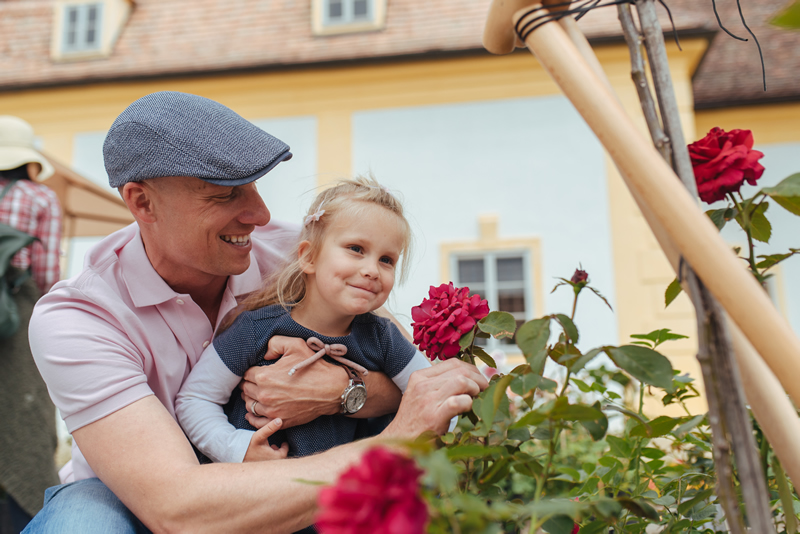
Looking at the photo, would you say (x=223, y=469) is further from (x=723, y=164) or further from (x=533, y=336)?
(x=723, y=164)

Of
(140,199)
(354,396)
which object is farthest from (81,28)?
(354,396)

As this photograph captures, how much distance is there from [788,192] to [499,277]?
7344 millimetres

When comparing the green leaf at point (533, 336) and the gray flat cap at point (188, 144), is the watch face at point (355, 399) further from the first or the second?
the green leaf at point (533, 336)

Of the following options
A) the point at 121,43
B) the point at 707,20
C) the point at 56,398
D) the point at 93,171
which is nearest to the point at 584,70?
the point at 56,398

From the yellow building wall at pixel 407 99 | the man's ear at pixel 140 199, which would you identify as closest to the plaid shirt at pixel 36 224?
the man's ear at pixel 140 199

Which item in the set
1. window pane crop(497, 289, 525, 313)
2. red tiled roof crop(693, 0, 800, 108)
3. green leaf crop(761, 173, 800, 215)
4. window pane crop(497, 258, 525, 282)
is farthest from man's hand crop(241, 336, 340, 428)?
red tiled roof crop(693, 0, 800, 108)

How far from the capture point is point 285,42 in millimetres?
8930

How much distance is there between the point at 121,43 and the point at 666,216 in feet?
35.2

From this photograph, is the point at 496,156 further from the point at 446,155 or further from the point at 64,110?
the point at 64,110

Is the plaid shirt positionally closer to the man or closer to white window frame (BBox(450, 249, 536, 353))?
the man

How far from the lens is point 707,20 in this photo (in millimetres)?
7672

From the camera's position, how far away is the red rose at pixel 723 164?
0.87 meters

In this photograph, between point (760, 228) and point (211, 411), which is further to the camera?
point (211, 411)

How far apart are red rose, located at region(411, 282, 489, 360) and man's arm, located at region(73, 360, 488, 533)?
0.15 feet
